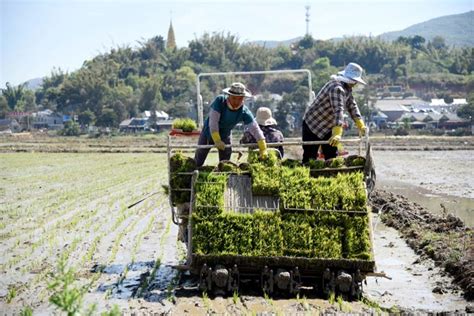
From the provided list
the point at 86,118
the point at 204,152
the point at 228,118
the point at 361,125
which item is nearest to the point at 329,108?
the point at 361,125

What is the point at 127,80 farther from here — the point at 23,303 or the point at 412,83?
the point at 23,303

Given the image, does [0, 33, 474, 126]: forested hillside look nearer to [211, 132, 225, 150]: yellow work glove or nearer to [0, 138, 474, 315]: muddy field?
[0, 138, 474, 315]: muddy field

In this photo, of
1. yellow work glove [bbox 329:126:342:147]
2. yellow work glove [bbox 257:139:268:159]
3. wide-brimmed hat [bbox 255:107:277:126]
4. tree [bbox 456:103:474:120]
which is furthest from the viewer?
tree [bbox 456:103:474:120]

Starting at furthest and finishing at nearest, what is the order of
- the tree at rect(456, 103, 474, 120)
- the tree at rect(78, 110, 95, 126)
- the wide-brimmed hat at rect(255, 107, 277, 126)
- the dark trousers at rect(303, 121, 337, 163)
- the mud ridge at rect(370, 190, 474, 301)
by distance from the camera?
the tree at rect(78, 110, 95, 126)
the tree at rect(456, 103, 474, 120)
the wide-brimmed hat at rect(255, 107, 277, 126)
the dark trousers at rect(303, 121, 337, 163)
the mud ridge at rect(370, 190, 474, 301)

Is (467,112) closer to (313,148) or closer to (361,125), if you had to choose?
(313,148)

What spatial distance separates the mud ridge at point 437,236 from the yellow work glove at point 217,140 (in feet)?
6.44

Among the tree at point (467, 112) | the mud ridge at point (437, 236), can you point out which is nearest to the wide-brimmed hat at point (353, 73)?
the mud ridge at point (437, 236)

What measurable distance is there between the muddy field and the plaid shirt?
1.94 meters

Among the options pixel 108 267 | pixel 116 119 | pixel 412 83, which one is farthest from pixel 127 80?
pixel 108 267

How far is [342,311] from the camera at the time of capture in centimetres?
683

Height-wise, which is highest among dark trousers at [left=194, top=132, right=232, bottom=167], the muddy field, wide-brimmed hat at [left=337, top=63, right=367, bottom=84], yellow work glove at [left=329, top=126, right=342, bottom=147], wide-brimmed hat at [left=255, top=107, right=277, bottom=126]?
wide-brimmed hat at [left=337, top=63, right=367, bottom=84]

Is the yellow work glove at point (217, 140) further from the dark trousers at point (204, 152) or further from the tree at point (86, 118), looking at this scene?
the tree at point (86, 118)

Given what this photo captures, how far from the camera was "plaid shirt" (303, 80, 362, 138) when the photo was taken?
26.6 ft

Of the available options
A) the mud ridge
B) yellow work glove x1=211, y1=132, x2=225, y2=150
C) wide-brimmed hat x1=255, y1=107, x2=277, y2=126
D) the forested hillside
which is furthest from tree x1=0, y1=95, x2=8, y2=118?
yellow work glove x1=211, y1=132, x2=225, y2=150
